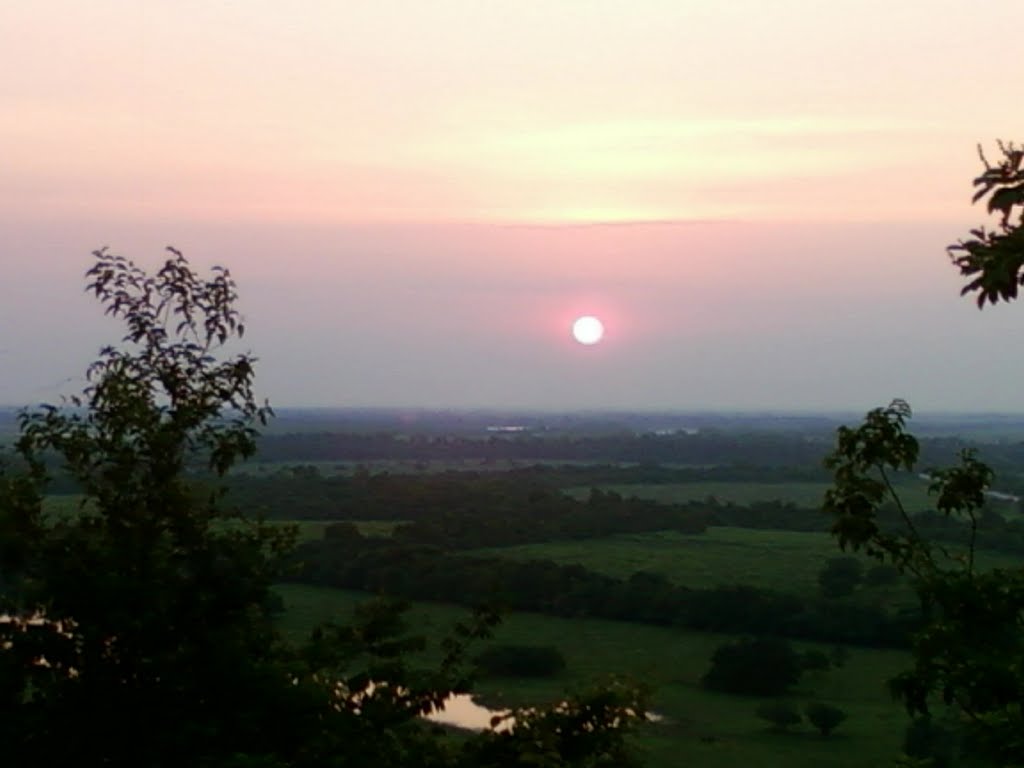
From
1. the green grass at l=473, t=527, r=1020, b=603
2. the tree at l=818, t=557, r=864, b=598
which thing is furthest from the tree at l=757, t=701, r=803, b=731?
the green grass at l=473, t=527, r=1020, b=603

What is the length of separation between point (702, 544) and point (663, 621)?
27.6m

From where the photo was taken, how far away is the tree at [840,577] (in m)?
65.6

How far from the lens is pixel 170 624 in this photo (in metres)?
9.32

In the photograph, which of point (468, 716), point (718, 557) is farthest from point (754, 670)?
point (718, 557)

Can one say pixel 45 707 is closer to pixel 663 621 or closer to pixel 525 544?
pixel 663 621

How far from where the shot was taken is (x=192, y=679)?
919cm

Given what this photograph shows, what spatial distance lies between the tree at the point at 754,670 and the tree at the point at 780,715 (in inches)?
158

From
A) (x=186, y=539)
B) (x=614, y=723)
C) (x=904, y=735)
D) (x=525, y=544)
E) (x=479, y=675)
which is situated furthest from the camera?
(x=525, y=544)

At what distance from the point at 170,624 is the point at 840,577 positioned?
63.9 m

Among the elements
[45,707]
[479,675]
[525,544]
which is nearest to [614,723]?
[479,675]

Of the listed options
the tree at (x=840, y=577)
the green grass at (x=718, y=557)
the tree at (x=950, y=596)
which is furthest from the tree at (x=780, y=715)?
the tree at (x=950, y=596)

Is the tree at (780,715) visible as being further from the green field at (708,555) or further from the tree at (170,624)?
the tree at (170,624)

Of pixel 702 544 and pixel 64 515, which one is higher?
pixel 64 515

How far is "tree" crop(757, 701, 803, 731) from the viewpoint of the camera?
1667 inches
